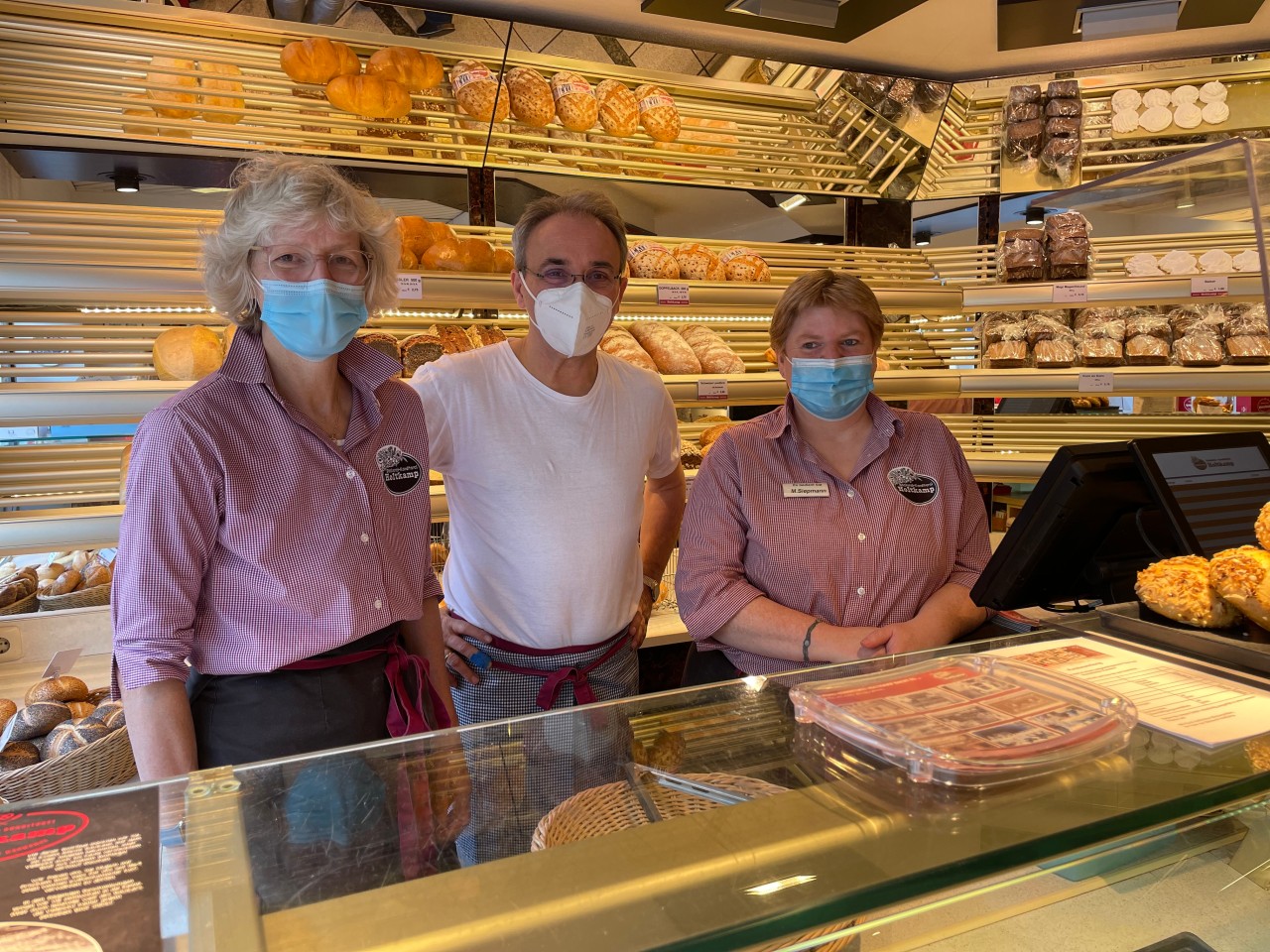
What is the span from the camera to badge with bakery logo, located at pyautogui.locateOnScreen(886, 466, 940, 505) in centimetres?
202

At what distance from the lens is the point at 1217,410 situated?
487 centimetres

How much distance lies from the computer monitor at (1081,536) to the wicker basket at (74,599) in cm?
262

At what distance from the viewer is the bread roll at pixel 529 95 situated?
11.4ft

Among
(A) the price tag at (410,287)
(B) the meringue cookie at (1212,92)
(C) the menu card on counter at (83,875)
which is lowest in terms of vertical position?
(C) the menu card on counter at (83,875)

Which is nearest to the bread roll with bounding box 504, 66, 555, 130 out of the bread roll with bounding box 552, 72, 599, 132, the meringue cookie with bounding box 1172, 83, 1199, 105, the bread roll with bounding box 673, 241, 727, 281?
the bread roll with bounding box 552, 72, 599, 132

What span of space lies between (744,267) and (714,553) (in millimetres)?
1880

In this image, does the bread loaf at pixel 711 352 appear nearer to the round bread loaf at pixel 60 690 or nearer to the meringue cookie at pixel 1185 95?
the round bread loaf at pixel 60 690

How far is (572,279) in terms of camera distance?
2.08 m

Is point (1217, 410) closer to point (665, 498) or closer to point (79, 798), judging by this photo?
point (665, 498)

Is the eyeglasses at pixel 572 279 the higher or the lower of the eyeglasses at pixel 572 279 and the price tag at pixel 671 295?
the lower

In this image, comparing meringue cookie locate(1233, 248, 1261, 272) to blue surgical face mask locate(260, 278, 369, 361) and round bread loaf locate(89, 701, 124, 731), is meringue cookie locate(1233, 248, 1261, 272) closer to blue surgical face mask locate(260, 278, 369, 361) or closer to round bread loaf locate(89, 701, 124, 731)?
blue surgical face mask locate(260, 278, 369, 361)

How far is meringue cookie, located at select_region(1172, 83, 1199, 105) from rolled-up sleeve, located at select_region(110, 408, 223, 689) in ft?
14.5

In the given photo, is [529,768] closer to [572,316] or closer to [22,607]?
A: [572,316]

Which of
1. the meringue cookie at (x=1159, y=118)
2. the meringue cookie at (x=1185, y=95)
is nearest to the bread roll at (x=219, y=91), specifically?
the meringue cookie at (x=1159, y=118)
